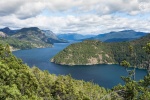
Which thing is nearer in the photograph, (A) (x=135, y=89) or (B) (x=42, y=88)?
(A) (x=135, y=89)

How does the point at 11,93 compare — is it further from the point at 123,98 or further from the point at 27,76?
the point at 27,76

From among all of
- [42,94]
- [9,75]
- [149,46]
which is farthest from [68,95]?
[149,46]

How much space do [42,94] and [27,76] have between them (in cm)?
4150

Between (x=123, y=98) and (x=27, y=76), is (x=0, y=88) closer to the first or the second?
(x=123, y=98)

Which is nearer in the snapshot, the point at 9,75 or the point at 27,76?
the point at 9,75

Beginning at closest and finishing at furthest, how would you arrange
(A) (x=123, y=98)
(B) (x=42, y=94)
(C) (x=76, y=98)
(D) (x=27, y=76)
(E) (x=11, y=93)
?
(E) (x=11, y=93) < (A) (x=123, y=98) < (D) (x=27, y=76) < (B) (x=42, y=94) < (C) (x=76, y=98)

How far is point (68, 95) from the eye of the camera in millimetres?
119438

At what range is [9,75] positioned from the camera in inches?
1652

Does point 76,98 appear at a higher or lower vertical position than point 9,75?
lower

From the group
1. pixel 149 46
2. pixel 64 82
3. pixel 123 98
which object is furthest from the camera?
pixel 64 82

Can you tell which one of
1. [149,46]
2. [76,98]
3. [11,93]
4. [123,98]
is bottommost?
[76,98]

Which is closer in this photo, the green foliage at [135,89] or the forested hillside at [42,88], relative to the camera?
the forested hillside at [42,88]

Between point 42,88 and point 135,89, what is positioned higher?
point 135,89

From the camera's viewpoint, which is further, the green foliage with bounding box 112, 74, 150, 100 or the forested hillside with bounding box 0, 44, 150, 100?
the green foliage with bounding box 112, 74, 150, 100
